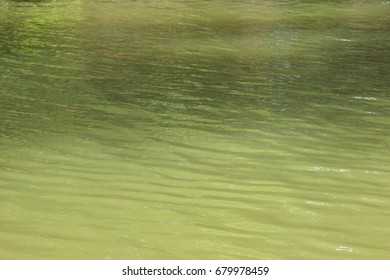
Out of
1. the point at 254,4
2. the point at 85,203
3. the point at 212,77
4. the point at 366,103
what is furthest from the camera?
the point at 254,4

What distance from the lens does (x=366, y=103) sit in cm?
727

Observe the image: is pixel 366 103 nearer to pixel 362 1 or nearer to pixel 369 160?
pixel 369 160

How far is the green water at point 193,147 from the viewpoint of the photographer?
4086 mm

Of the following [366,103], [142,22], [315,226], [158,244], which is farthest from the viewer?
[142,22]

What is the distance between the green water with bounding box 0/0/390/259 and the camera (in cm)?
409

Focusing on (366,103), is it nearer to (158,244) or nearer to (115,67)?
(115,67)

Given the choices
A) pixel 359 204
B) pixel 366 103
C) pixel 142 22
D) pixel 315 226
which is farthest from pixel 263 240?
pixel 142 22

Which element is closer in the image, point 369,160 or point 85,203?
point 85,203

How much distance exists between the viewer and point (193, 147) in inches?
224

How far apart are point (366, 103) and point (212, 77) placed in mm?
2077

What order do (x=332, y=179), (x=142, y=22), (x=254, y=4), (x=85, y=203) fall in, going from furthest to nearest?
(x=254, y=4) → (x=142, y=22) → (x=332, y=179) → (x=85, y=203)
